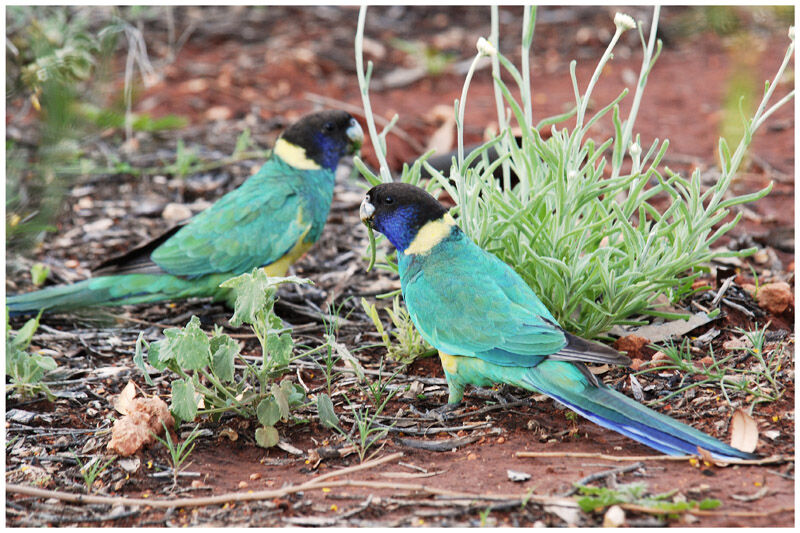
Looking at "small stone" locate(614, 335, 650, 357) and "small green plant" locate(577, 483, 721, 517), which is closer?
"small green plant" locate(577, 483, 721, 517)

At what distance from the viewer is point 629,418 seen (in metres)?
2.40

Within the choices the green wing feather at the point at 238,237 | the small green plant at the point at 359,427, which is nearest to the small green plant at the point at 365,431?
the small green plant at the point at 359,427

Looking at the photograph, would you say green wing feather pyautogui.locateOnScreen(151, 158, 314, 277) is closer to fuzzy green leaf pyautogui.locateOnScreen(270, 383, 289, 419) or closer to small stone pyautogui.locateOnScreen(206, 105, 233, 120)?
fuzzy green leaf pyautogui.locateOnScreen(270, 383, 289, 419)

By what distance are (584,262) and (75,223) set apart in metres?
3.17

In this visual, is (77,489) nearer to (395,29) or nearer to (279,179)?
(279,179)

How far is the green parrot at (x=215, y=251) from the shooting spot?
12.7 feet

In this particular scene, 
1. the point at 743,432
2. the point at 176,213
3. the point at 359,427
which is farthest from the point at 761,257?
the point at 176,213

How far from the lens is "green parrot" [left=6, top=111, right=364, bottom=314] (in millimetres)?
3873

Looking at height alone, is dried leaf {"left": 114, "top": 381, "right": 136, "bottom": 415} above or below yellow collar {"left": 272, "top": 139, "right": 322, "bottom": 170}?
below

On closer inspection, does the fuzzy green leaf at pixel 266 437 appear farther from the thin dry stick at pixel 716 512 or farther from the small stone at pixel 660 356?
the small stone at pixel 660 356

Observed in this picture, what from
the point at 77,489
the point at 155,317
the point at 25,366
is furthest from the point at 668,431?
the point at 155,317

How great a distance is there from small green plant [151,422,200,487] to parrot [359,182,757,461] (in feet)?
2.78

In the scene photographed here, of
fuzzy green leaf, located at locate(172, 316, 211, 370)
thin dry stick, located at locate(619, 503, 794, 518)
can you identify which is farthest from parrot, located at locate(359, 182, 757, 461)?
fuzzy green leaf, located at locate(172, 316, 211, 370)

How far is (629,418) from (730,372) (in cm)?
71
